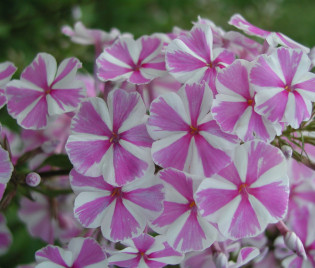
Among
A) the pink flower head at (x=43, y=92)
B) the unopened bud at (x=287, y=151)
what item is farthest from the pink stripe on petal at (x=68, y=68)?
the unopened bud at (x=287, y=151)

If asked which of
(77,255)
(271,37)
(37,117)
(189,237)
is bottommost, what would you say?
(77,255)

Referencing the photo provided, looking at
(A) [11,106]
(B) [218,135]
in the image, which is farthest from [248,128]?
(A) [11,106]

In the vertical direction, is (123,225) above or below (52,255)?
above

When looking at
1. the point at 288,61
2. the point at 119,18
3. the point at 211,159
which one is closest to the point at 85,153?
the point at 211,159

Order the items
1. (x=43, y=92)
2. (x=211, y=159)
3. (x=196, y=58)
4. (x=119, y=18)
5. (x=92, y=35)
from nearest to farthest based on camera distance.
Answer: (x=211, y=159)
(x=196, y=58)
(x=43, y=92)
(x=92, y=35)
(x=119, y=18)

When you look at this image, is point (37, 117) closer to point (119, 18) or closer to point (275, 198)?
point (275, 198)

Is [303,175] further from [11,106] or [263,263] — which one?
[11,106]
